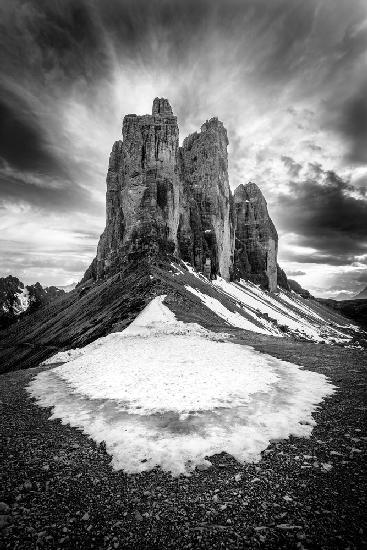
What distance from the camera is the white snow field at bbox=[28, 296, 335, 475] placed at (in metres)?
7.52

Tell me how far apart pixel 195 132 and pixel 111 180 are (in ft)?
152

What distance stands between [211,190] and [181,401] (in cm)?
12027

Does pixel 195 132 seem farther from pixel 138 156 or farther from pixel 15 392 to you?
pixel 15 392

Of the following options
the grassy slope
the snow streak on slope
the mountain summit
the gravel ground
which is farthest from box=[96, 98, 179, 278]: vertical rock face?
the gravel ground

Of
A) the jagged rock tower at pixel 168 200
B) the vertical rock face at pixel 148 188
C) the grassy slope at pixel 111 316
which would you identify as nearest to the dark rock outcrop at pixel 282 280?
the jagged rock tower at pixel 168 200

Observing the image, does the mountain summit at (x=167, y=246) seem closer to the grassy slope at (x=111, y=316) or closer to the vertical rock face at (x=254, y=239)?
the grassy slope at (x=111, y=316)

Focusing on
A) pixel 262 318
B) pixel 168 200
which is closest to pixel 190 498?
pixel 262 318

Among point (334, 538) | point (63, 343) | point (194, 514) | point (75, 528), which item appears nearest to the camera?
point (334, 538)

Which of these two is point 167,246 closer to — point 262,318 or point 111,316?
point 262,318

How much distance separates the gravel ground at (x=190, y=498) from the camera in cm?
459

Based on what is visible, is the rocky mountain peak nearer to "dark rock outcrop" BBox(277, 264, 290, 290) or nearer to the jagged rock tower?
the jagged rock tower

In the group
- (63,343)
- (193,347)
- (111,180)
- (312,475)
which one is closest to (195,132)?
(111,180)

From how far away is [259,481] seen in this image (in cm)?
601

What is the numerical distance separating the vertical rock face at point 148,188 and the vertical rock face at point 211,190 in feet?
52.4
